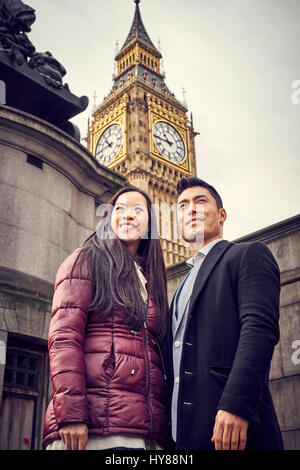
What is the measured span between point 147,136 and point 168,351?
54648 mm

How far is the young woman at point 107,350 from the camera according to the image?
212cm

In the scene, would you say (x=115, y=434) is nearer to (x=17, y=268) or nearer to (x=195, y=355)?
(x=195, y=355)

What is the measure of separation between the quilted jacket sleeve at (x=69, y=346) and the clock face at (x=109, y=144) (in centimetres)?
5540

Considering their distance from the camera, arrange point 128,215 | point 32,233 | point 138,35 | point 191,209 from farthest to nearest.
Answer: point 138,35
point 32,233
point 128,215
point 191,209

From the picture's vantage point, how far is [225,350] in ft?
7.18

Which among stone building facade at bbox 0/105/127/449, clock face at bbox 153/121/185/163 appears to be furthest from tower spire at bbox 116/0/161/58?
stone building facade at bbox 0/105/127/449

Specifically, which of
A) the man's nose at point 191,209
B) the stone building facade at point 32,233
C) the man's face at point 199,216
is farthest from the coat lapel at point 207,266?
the stone building facade at point 32,233

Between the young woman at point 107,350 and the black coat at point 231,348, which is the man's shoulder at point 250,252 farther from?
the young woman at point 107,350

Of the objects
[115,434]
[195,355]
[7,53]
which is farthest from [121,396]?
[7,53]

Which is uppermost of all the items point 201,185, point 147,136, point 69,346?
point 147,136

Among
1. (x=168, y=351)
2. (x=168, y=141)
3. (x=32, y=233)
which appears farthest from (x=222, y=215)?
(x=168, y=141)

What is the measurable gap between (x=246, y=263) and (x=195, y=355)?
471 millimetres

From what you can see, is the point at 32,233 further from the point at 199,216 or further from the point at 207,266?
the point at 207,266

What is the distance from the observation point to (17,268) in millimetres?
5379
